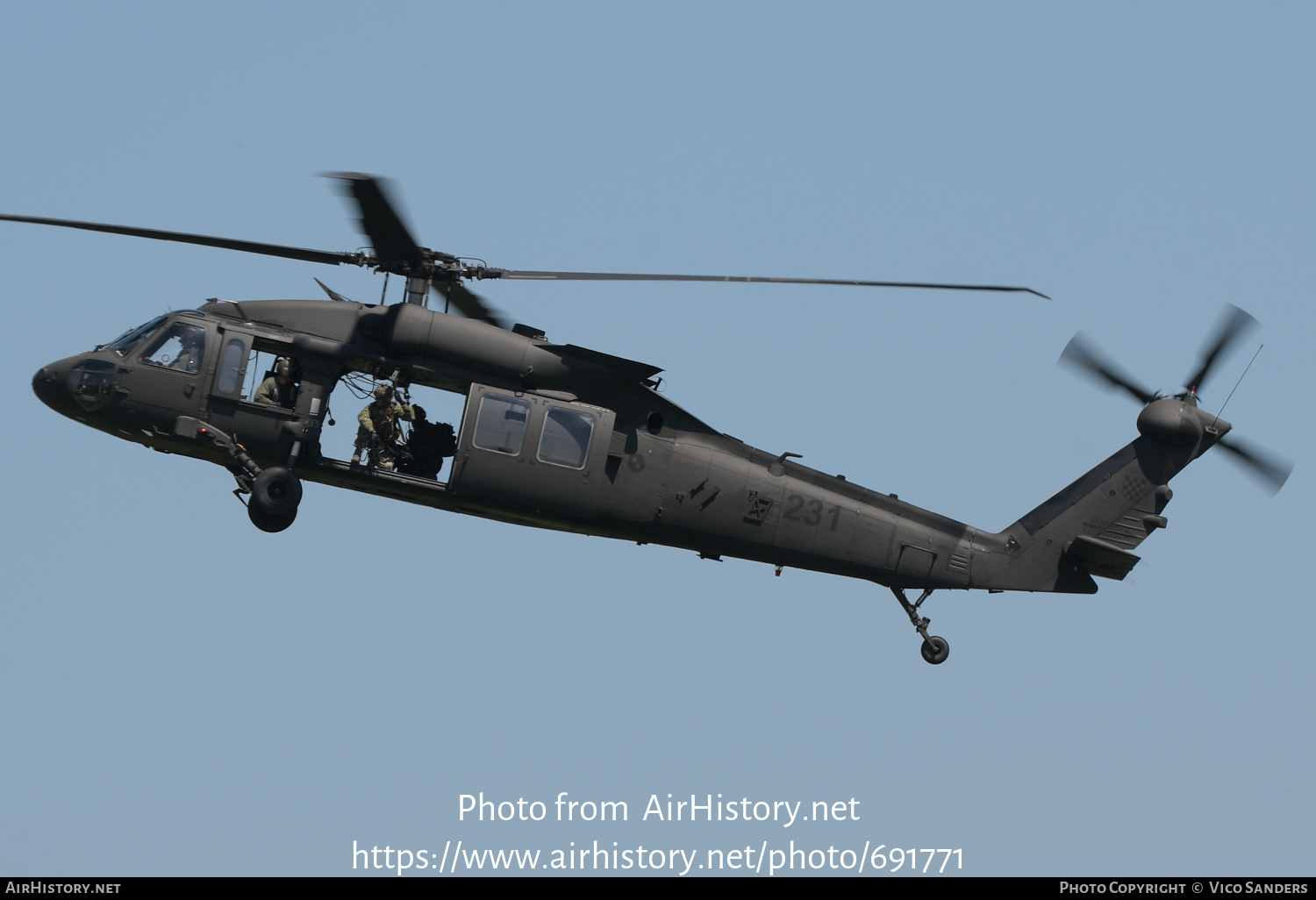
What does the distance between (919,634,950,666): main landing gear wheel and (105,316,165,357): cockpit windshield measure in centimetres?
1333

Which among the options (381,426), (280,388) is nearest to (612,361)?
(381,426)

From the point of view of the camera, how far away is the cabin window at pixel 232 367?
882 inches

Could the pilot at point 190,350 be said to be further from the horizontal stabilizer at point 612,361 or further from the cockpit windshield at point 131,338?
the horizontal stabilizer at point 612,361

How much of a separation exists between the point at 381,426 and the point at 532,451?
2.34 metres

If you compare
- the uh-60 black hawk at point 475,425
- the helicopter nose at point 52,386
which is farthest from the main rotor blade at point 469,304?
the helicopter nose at point 52,386

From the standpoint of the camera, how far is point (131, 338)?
2278cm

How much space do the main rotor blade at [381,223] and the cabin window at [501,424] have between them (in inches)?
96.2

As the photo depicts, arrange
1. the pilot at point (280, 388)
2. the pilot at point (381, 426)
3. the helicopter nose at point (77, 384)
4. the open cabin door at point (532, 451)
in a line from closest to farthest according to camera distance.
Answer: the helicopter nose at point (77, 384) → the open cabin door at point (532, 451) → the pilot at point (280, 388) → the pilot at point (381, 426)
